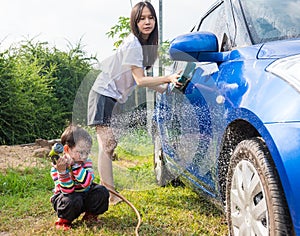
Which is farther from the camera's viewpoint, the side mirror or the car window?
the car window

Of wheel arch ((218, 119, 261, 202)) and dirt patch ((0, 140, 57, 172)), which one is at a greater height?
wheel arch ((218, 119, 261, 202))

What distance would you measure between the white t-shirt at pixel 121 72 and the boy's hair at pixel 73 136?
309 millimetres

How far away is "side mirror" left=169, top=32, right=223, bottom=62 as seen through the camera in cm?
260

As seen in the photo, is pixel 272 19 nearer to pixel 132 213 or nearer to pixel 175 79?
pixel 175 79

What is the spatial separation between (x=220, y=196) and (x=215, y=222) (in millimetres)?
731

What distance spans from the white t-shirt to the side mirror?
66cm

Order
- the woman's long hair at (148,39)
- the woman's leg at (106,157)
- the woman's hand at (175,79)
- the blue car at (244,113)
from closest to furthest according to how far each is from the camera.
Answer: the blue car at (244,113) → the woman's hand at (175,79) → the woman's long hair at (148,39) → the woman's leg at (106,157)

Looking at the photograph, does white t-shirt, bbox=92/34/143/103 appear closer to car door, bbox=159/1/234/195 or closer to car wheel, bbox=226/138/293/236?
car door, bbox=159/1/234/195

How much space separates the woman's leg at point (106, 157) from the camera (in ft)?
11.9

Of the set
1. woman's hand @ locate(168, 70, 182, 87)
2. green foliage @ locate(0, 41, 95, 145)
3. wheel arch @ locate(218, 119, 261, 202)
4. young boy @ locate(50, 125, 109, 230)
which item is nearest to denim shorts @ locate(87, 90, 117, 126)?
young boy @ locate(50, 125, 109, 230)

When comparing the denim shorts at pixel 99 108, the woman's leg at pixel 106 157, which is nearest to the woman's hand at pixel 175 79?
the denim shorts at pixel 99 108

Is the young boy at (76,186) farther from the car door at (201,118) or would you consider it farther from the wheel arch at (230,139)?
the wheel arch at (230,139)

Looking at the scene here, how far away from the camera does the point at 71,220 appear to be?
333 cm

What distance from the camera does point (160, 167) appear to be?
4.39 meters
